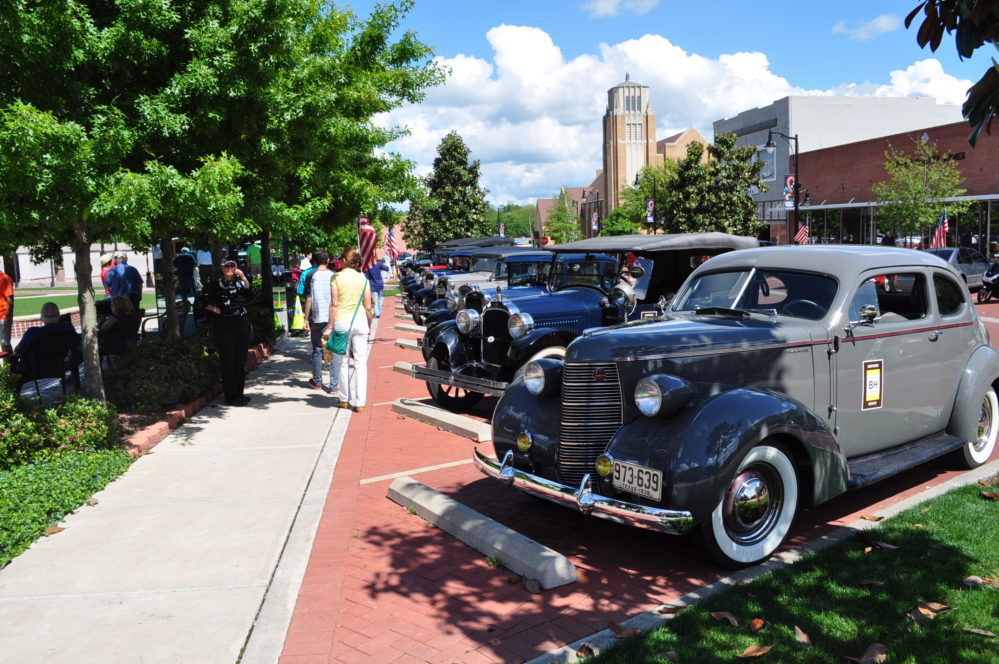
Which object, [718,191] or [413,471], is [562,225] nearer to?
[718,191]

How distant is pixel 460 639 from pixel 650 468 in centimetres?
139

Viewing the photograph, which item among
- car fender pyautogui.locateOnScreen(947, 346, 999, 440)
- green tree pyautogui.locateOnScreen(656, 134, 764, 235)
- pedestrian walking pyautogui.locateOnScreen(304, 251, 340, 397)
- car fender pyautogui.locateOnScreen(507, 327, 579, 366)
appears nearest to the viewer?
car fender pyautogui.locateOnScreen(947, 346, 999, 440)

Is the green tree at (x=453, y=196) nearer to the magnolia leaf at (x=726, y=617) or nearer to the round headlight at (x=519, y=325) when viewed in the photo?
the round headlight at (x=519, y=325)

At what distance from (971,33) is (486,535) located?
3.70 m

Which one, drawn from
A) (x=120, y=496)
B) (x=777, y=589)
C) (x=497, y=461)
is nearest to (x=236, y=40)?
(x=120, y=496)

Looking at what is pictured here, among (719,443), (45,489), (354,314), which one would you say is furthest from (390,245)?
(719,443)

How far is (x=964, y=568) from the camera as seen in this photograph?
4469 millimetres

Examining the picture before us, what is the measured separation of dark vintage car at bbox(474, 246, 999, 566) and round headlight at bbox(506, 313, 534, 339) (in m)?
2.52

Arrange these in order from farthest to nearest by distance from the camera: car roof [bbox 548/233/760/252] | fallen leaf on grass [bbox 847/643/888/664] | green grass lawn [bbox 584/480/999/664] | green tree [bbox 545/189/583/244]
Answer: green tree [bbox 545/189/583/244]
car roof [bbox 548/233/760/252]
green grass lawn [bbox 584/480/999/664]
fallen leaf on grass [bbox 847/643/888/664]

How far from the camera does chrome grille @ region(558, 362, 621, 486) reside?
495cm

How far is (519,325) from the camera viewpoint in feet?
28.2

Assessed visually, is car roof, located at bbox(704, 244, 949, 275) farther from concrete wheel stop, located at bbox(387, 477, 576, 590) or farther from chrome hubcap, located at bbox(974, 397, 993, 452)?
concrete wheel stop, located at bbox(387, 477, 576, 590)

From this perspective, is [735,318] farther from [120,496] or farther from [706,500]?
[120,496]

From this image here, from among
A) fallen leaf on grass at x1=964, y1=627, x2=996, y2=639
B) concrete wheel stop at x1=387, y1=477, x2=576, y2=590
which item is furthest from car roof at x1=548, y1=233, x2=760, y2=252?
fallen leaf on grass at x1=964, y1=627, x2=996, y2=639
